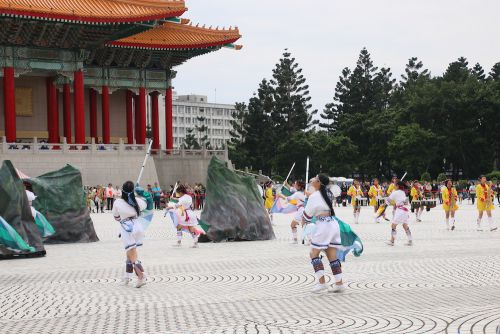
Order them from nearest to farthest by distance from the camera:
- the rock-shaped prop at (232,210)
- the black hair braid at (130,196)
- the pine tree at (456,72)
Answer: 1. the black hair braid at (130,196)
2. the rock-shaped prop at (232,210)
3. the pine tree at (456,72)

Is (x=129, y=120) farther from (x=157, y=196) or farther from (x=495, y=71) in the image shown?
(x=495, y=71)

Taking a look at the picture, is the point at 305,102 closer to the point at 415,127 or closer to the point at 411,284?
the point at 415,127

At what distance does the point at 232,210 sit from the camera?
Answer: 19922mm

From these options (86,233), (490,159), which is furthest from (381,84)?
(86,233)

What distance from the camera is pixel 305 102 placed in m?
83.3

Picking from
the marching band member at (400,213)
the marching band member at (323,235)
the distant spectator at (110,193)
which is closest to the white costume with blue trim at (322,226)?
the marching band member at (323,235)

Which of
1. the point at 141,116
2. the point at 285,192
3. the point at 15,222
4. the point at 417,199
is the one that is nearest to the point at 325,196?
the point at 15,222

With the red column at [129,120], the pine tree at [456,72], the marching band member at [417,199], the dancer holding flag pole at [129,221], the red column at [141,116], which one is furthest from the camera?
the pine tree at [456,72]

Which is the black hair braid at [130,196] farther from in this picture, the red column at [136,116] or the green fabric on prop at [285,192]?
the red column at [136,116]

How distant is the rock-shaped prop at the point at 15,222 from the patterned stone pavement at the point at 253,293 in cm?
43

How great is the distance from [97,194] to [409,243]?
2429 centimetres

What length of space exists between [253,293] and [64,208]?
1108 cm

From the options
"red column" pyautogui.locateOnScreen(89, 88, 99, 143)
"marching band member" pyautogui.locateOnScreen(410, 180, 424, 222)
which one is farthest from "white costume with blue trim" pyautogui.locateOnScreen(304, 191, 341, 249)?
"red column" pyautogui.locateOnScreen(89, 88, 99, 143)

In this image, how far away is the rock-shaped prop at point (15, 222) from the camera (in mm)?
16047
